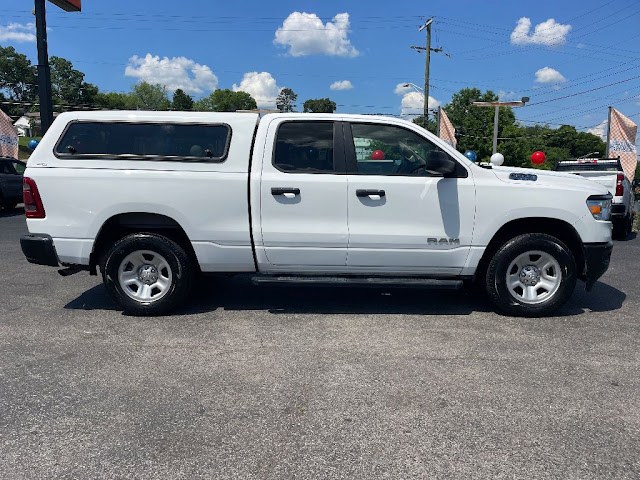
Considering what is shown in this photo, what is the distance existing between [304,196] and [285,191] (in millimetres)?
188

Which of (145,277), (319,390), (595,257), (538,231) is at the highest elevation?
(538,231)

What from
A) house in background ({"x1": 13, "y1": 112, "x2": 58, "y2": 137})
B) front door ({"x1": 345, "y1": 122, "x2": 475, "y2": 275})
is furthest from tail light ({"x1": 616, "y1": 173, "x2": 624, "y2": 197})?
house in background ({"x1": 13, "y1": 112, "x2": 58, "y2": 137})

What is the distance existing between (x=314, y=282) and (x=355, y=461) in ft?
7.87

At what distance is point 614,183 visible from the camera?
9.78 meters

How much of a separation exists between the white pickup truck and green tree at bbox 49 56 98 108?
115 meters

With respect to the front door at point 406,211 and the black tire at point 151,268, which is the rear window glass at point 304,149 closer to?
the front door at point 406,211

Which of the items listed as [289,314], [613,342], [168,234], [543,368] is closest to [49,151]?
[168,234]

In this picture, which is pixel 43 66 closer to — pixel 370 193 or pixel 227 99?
pixel 370 193

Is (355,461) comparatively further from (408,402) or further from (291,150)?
(291,150)

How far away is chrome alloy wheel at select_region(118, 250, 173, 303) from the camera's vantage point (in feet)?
16.0

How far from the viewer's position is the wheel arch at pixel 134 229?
481 cm

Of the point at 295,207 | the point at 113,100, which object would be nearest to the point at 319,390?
the point at 295,207

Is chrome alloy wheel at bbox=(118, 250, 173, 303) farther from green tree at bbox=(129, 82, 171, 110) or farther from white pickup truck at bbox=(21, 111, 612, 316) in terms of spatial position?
green tree at bbox=(129, 82, 171, 110)

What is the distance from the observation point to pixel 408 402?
3.15m
